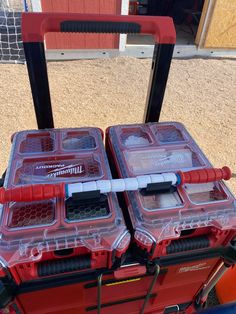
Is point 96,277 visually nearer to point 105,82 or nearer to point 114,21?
point 114,21

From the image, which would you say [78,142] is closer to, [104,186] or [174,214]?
[104,186]

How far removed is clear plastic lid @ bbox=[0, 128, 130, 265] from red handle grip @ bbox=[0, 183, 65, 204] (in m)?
0.06

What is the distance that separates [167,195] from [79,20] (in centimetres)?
77

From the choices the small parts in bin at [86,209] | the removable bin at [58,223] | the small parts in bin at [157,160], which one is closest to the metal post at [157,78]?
the small parts in bin at [157,160]

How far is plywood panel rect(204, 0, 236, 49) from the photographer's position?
192 inches

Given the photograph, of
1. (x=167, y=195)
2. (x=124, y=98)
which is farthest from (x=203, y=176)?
(x=124, y=98)

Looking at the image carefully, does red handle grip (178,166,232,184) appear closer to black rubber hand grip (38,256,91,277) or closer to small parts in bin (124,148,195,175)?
small parts in bin (124,148,195,175)

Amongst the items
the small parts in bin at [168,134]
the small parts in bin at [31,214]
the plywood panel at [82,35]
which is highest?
the small parts in bin at [31,214]

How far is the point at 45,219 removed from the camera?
0.91 metres

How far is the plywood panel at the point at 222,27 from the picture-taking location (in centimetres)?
487

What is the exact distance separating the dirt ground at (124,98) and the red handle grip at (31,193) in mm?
1932

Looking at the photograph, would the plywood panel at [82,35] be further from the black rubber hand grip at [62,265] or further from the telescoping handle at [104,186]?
the black rubber hand grip at [62,265]

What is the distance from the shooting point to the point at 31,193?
0.88m

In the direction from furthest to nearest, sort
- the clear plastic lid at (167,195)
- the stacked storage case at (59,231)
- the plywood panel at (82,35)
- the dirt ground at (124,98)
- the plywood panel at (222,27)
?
the plywood panel at (222,27) < the plywood panel at (82,35) < the dirt ground at (124,98) < the clear plastic lid at (167,195) < the stacked storage case at (59,231)
